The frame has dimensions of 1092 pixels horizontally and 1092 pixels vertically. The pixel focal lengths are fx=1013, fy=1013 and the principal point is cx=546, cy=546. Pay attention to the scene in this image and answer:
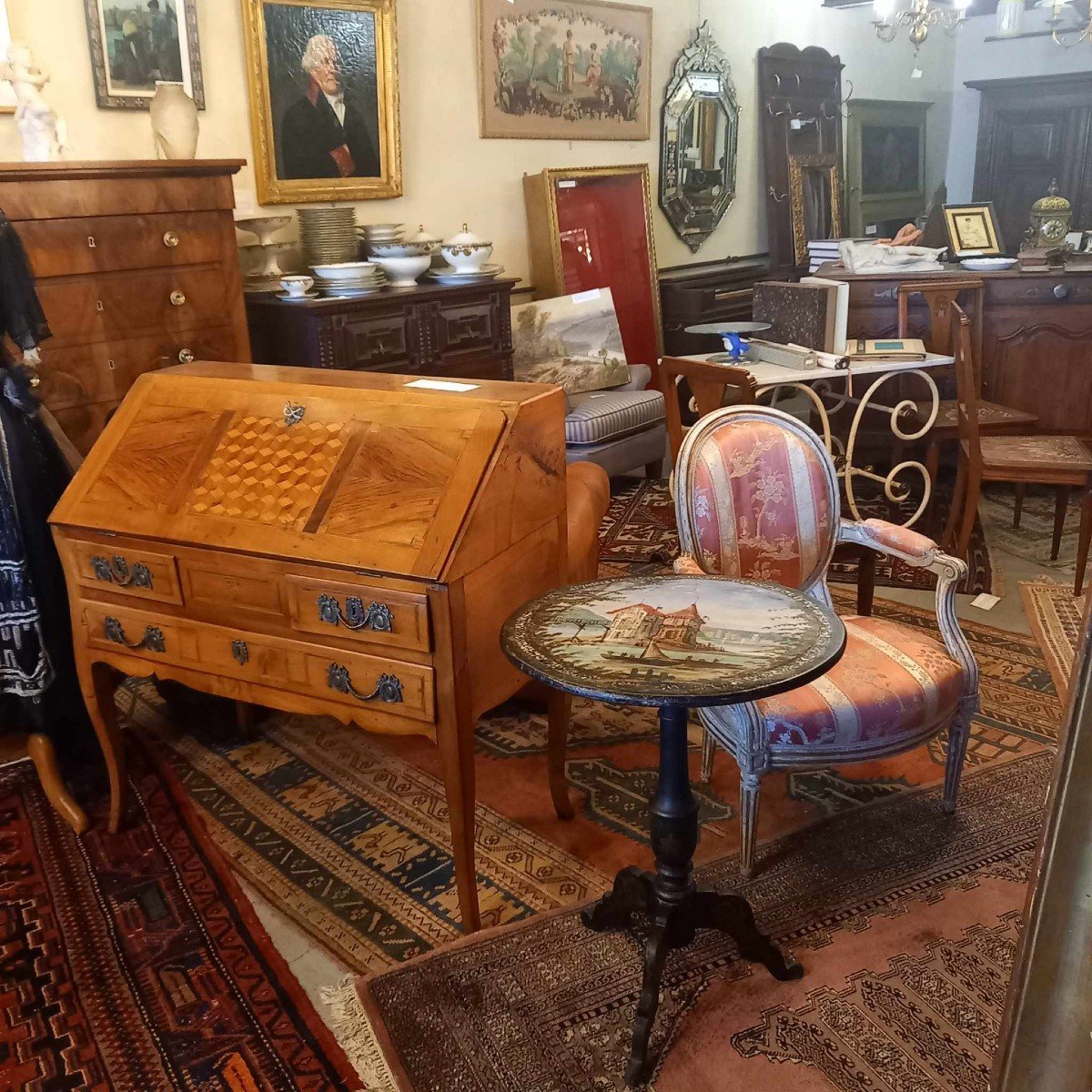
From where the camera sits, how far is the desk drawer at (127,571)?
236 centimetres

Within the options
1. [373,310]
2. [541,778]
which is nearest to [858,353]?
[373,310]

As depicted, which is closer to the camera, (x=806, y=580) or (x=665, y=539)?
(x=806, y=580)

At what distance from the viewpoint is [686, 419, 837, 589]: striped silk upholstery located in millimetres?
2754

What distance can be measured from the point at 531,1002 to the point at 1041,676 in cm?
230

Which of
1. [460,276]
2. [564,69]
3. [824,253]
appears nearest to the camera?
[460,276]

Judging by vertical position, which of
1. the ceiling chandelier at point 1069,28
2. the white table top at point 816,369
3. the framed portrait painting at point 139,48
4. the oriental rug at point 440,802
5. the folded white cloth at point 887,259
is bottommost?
the oriental rug at point 440,802

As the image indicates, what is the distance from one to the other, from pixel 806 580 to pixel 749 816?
0.71 m

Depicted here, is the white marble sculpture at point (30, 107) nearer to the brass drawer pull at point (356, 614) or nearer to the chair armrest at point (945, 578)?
the brass drawer pull at point (356, 614)

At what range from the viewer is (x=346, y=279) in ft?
14.1

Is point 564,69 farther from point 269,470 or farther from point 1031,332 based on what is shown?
point 269,470

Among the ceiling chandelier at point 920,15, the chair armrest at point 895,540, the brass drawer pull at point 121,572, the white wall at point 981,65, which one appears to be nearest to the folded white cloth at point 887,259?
the ceiling chandelier at point 920,15

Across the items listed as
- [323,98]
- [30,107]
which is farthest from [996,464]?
[30,107]

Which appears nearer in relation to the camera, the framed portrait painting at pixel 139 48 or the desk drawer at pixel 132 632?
the desk drawer at pixel 132 632

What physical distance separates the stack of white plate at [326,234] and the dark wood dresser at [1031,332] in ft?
9.12
